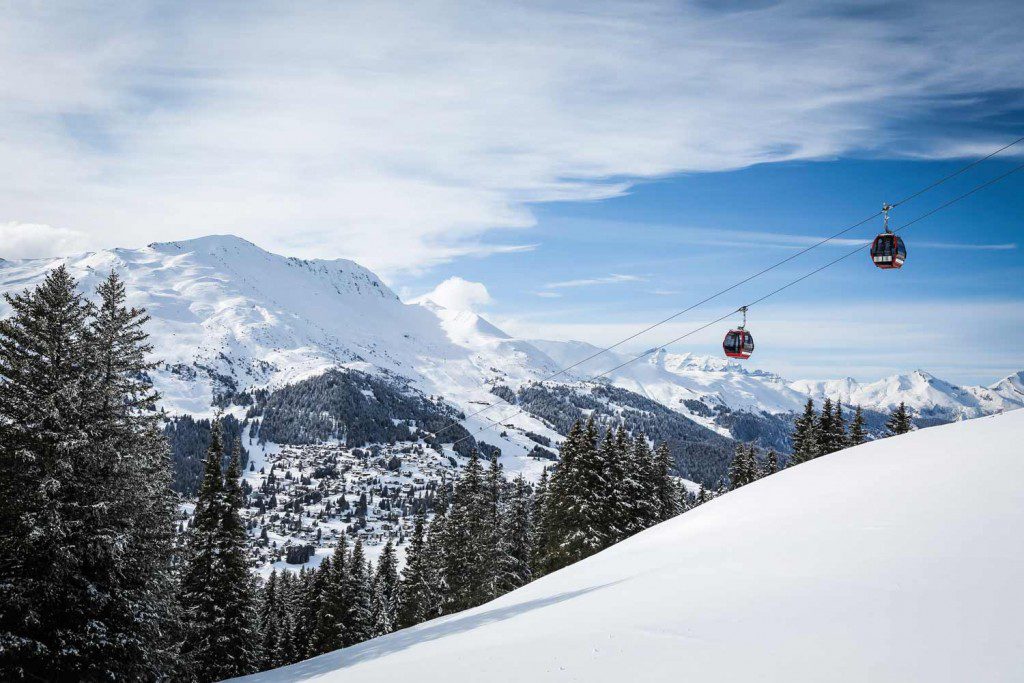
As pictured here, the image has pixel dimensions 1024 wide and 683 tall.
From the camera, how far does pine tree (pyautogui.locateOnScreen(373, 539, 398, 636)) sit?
5205 cm

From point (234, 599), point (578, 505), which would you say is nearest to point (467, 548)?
point (578, 505)

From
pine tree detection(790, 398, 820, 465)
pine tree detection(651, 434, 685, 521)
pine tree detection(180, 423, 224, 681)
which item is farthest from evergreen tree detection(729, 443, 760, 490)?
pine tree detection(180, 423, 224, 681)

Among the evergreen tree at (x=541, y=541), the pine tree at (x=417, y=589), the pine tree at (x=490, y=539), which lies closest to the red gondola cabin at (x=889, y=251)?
the pine tree at (x=490, y=539)

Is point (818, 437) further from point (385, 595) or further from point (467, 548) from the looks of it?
point (385, 595)

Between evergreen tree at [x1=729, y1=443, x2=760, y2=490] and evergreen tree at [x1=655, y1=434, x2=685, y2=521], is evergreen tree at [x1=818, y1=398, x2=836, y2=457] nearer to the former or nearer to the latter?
evergreen tree at [x1=729, y1=443, x2=760, y2=490]

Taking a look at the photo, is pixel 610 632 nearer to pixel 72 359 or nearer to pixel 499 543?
pixel 72 359

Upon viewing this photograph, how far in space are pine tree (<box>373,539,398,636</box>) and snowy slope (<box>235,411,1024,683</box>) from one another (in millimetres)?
37854

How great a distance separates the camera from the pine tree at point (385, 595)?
171ft

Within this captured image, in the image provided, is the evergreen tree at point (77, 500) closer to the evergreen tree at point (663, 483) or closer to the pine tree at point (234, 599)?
the pine tree at point (234, 599)

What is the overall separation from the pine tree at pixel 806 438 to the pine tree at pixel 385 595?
3753 centimetres

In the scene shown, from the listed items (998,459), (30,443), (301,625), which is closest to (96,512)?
(30,443)

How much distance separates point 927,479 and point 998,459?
1.51 meters

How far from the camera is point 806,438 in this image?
50.7 metres

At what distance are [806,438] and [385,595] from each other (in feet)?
155
